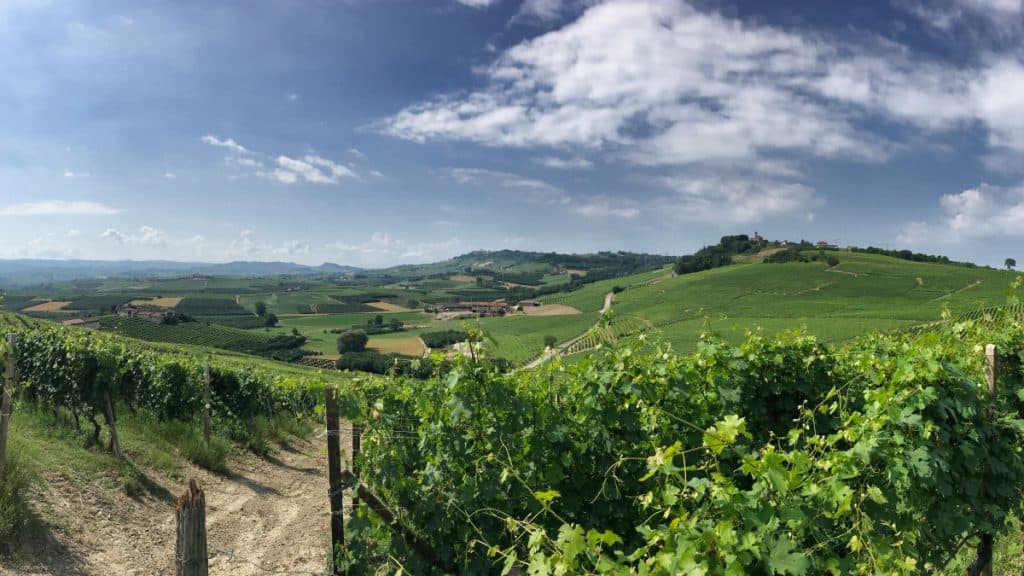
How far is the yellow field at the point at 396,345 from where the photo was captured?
70.8 metres

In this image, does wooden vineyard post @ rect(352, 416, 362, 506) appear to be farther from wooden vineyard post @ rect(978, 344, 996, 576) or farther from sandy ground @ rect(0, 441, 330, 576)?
wooden vineyard post @ rect(978, 344, 996, 576)

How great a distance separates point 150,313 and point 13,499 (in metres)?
114

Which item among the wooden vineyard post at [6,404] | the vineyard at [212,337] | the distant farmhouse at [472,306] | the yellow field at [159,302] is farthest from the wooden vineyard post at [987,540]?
the yellow field at [159,302]

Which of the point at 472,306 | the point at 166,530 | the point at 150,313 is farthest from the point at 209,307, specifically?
the point at 166,530

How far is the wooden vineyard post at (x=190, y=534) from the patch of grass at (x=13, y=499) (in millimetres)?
4842

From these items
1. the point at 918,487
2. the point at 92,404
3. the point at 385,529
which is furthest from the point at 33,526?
the point at 918,487

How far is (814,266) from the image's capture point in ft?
282

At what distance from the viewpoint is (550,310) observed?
297ft

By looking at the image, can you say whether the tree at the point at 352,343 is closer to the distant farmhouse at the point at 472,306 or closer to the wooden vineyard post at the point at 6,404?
the distant farmhouse at the point at 472,306

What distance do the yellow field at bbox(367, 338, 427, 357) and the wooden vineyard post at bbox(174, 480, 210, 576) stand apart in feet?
221

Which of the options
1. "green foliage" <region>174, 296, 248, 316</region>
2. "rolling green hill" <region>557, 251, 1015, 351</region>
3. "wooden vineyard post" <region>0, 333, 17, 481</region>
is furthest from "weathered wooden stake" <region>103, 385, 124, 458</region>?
"green foliage" <region>174, 296, 248, 316</region>

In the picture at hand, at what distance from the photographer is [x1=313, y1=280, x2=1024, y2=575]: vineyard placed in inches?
120

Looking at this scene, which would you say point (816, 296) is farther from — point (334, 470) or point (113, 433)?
point (334, 470)

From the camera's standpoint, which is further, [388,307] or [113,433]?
[388,307]
